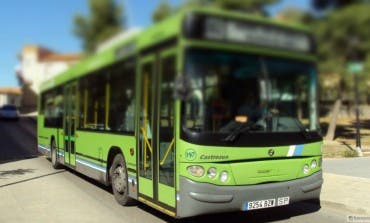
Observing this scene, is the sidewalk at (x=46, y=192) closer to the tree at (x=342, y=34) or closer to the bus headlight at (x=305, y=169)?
the bus headlight at (x=305, y=169)

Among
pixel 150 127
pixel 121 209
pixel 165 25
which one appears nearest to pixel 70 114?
pixel 121 209

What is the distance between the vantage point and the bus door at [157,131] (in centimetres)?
676

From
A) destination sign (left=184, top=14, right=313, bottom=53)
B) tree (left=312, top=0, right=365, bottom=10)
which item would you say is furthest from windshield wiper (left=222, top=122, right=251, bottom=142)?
tree (left=312, top=0, right=365, bottom=10)

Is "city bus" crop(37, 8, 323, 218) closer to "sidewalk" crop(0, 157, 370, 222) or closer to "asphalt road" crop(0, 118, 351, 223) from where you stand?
"asphalt road" crop(0, 118, 351, 223)

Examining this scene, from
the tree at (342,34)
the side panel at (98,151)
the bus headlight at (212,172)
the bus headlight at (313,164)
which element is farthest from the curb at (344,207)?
the side panel at (98,151)

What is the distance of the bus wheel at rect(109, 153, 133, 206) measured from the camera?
8484mm

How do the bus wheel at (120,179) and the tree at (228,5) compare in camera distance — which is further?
the bus wheel at (120,179)

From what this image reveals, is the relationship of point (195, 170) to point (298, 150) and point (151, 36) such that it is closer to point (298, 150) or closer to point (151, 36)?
point (298, 150)

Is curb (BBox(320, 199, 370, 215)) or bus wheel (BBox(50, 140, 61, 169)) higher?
bus wheel (BBox(50, 140, 61, 169))

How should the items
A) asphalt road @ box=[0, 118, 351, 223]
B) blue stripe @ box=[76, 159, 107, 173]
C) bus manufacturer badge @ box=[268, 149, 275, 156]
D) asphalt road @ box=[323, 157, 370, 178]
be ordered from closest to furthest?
bus manufacturer badge @ box=[268, 149, 275, 156]
asphalt road @ box=[0, 118, 351, 223]
blue stripe @ box=[76, 159, 107, 173]
asphalt road @ box=[323, 157, 370, 178]

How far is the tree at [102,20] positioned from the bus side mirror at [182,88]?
7.93ft

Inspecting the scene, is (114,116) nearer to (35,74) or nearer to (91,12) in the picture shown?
(91,12)

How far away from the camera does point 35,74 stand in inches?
700

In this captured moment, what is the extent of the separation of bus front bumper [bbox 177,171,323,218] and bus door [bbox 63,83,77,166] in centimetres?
564
